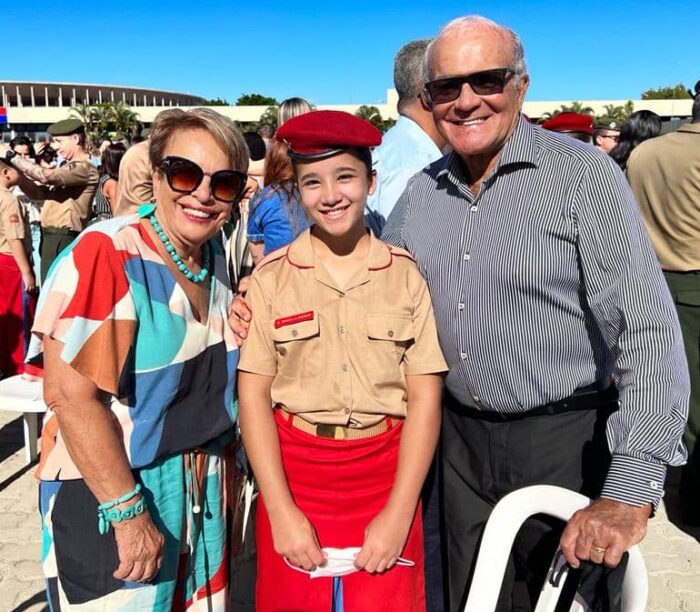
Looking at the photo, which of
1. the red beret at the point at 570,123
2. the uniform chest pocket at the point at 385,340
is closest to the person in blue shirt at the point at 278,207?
the uniform chest pocket at the point at 385,340

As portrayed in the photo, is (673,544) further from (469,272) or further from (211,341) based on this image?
(211,341)

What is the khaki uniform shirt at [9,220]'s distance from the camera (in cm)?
554

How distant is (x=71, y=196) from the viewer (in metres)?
6.61

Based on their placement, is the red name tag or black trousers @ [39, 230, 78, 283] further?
black trousers @ [39, 230, 78, 283]

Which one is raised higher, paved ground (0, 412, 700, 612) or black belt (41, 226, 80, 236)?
black belt (41, 226, 80, 236)

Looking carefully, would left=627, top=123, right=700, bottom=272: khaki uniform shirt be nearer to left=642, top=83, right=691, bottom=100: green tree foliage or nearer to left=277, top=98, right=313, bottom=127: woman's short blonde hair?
left=277, top=98, right=313, bottom=127: woman's short blonde hair

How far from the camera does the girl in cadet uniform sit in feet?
6.11

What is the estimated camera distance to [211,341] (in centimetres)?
195

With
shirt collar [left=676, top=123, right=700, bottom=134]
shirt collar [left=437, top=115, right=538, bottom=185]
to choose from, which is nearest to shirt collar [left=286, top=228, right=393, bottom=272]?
shirt collar [left=437, top=115, right=538, bottom=185]

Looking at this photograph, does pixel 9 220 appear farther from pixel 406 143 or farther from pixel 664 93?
pixel 664 93

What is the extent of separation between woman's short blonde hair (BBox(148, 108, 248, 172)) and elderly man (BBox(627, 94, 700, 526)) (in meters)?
3.10

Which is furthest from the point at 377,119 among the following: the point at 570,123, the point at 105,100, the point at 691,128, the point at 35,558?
the point at 105,100

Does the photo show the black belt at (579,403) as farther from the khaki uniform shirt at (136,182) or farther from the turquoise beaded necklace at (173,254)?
the khaki uniform shirt at (136,182)

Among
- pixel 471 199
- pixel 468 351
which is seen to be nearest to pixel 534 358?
pixel 468 351
